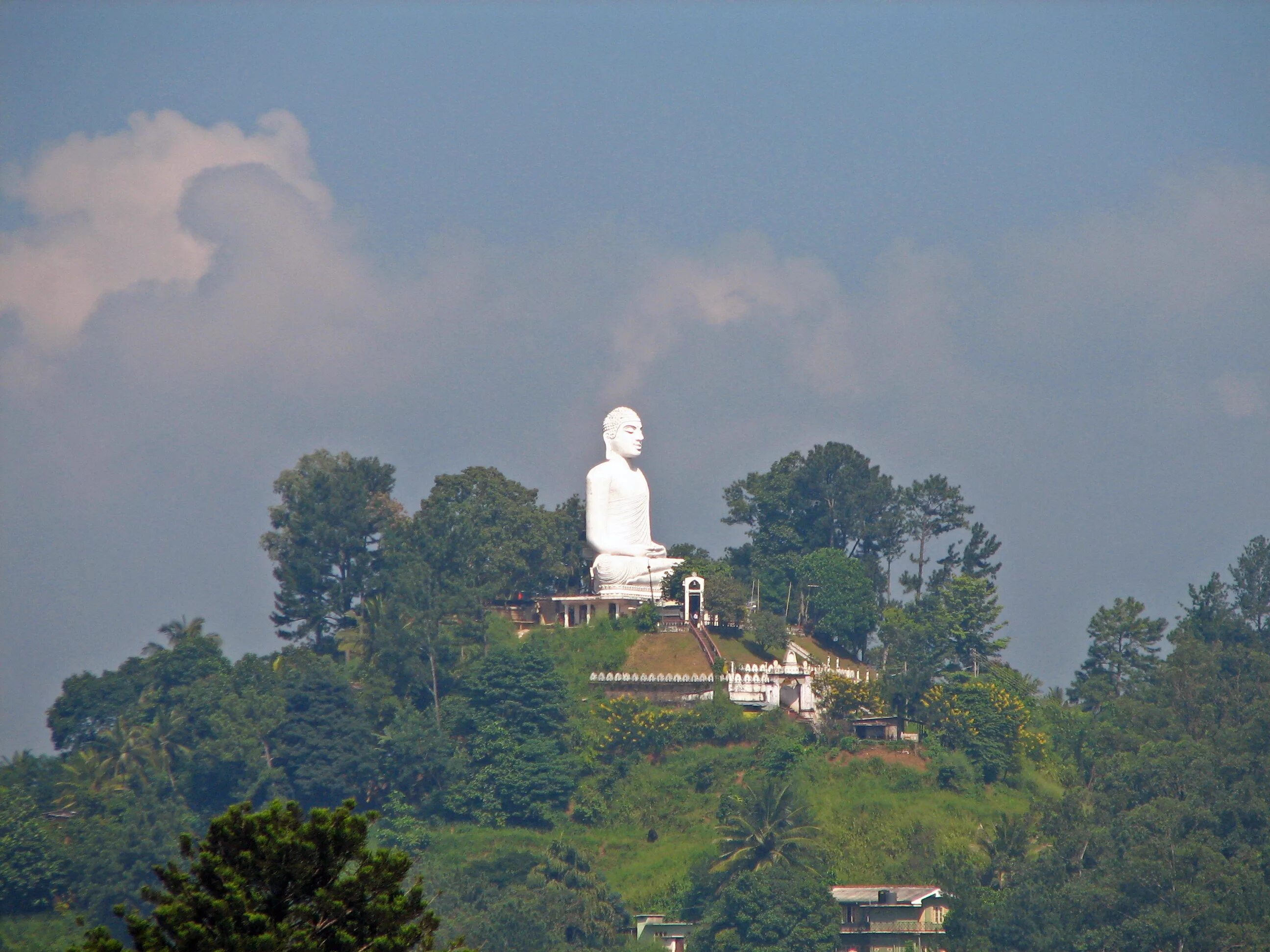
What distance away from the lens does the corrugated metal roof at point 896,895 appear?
42.7 meters

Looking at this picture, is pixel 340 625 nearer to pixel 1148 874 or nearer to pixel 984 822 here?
pixel 984 822

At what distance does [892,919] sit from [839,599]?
12.8 m

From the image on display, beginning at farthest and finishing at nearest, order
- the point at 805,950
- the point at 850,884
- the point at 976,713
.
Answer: the point at 976,713, the point at 850,884, the point at 805,950

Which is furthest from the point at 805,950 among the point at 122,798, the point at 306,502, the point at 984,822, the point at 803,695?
the point at 306,502

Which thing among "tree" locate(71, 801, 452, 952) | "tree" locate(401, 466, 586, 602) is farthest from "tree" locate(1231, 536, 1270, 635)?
"tree" locate(71, 801, 452, 952)

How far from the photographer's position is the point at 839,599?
178 feet

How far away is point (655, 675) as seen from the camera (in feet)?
166

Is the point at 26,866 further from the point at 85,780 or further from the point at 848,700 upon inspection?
the point at 848,700

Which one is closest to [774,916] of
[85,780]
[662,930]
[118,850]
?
[662,930]

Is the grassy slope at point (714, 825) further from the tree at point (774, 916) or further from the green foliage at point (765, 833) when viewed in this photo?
the tree at point (774, 916)

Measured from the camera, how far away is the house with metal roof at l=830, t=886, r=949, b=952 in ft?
140

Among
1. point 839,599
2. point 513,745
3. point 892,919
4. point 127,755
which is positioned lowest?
point 892,919

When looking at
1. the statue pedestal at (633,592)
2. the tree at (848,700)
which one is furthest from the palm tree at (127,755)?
the tree at (848,700)

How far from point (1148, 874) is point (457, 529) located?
2086 centimetres
